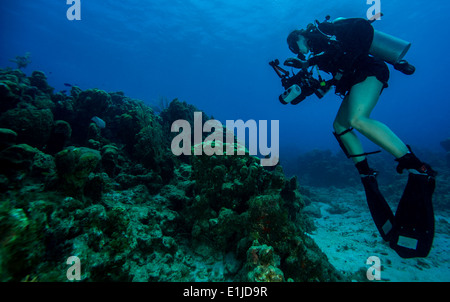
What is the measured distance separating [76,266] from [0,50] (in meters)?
82.7

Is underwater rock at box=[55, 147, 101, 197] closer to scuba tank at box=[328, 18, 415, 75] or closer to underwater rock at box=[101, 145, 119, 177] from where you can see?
underwater rock at box=[101, 145, 119, 177]

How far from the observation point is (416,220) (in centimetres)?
304

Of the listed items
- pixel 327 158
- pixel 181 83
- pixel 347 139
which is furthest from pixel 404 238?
pixel 181 83

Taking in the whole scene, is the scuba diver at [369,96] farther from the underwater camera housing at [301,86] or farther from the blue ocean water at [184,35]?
the blue ocean water at [184,35]

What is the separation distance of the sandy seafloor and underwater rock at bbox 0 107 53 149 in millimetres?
6940

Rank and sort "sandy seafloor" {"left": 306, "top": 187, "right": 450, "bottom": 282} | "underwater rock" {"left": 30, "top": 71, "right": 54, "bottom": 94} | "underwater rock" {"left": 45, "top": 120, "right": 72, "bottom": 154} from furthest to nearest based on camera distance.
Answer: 1. "underwater rock" {"left": 30, "top": 71, "right": 54, "bottom": 94}
2. "underwater rock" {"left": 45, "top": 120, "right": 72, "bottom": 154}
3. "sandy seafloor" {"left": 306, "top": 187, "right": 450, "bottom": 282}

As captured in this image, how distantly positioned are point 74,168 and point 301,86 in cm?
420

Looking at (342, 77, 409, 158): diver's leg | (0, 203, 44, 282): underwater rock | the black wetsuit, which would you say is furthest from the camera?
the black wetsuit

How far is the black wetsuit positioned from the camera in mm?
3449

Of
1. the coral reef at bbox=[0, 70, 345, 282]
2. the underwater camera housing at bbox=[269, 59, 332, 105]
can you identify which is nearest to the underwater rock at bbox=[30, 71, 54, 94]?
the coral reef at bbox=[0, 70, 345, 282]

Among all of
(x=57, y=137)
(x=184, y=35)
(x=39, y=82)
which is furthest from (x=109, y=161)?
(x=184, y=35)

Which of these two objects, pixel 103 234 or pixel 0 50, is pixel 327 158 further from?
pixel 0 50

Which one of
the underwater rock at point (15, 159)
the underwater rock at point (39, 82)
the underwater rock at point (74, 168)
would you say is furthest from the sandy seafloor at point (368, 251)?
the underwater rock at point (39, 82)

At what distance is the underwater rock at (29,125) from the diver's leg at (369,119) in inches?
261
